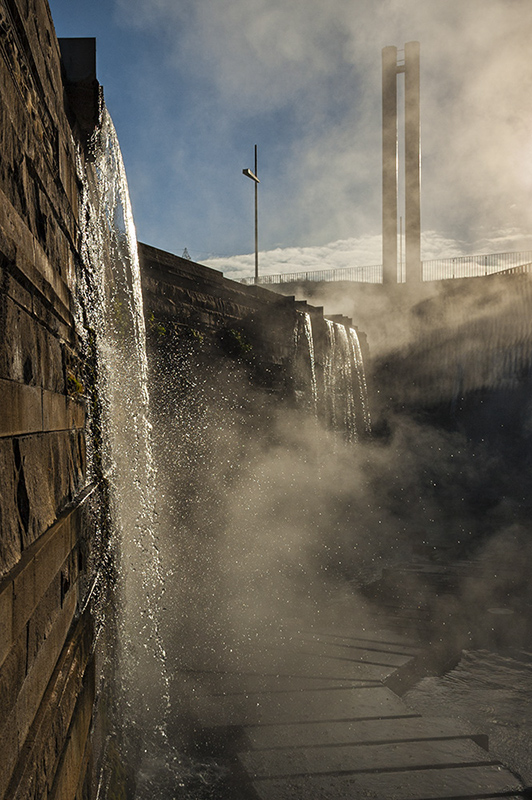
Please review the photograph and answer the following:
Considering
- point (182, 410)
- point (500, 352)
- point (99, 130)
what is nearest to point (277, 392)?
point (182, 410)

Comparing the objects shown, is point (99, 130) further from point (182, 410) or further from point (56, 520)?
point (182, 410)

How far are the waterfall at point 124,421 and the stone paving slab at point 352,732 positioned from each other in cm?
59

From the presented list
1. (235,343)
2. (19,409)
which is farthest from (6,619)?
(235,343)


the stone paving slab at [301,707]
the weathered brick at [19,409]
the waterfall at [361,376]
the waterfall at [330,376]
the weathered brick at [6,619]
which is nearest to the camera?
the weathered brick at [6,619]

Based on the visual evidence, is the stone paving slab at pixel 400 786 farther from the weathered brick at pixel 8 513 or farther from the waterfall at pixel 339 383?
the waterfall at pixel 339 383

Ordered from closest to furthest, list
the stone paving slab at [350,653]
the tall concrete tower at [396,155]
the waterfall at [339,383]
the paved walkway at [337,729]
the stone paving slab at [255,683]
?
the paved walkway at [337,729] < the stone paving slab at [255,683] < the stone paving slab at [350,653] < the waterfall at [339,383] < the tall concrete tower at [396,155]

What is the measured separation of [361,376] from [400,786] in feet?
29.9

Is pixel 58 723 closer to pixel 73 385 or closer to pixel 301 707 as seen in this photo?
pixel 73 385

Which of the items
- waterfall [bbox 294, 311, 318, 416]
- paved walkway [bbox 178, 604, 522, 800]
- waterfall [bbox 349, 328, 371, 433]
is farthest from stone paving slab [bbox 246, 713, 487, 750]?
waterfall [bbox 349, 328, 371, 433]

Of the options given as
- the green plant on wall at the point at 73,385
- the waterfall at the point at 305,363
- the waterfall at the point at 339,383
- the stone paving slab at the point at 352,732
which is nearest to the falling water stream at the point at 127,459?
the green plant on wall at the point at 73,385

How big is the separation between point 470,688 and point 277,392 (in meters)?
4.02

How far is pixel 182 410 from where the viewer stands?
5426 millimetres

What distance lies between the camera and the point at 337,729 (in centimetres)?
332

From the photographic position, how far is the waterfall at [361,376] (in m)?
11.1
